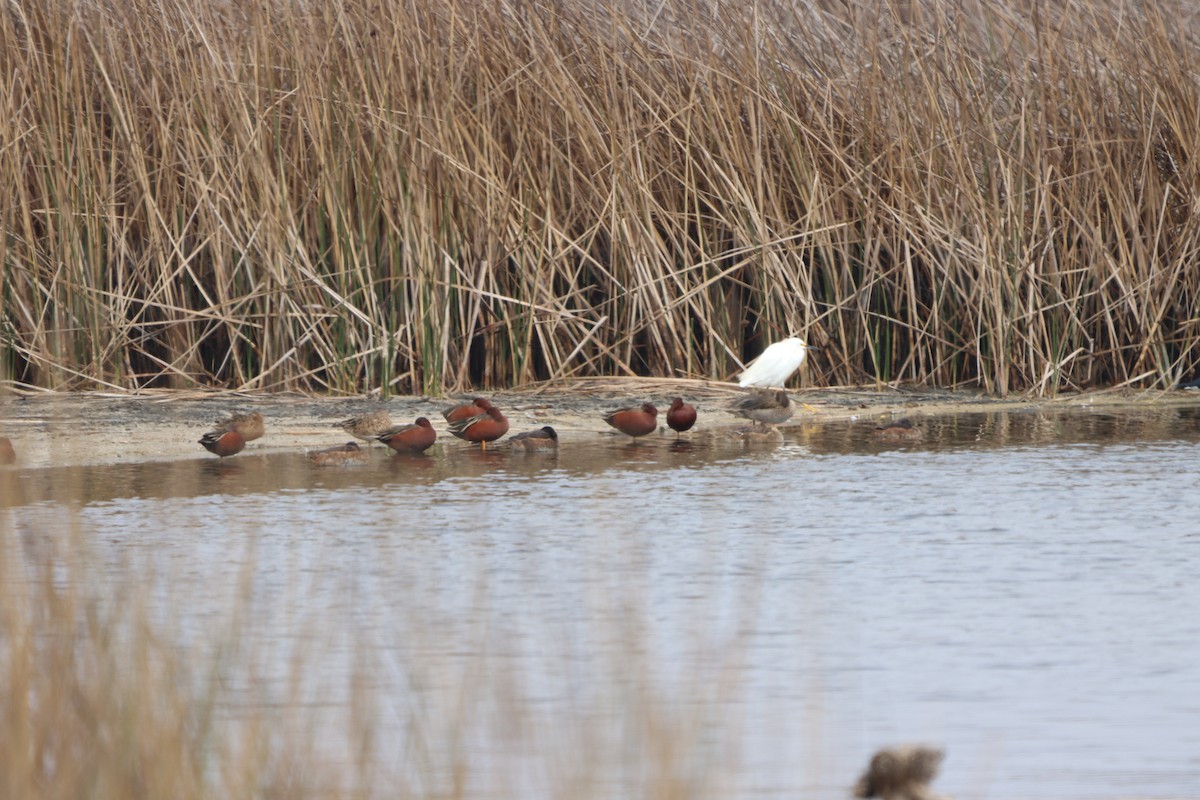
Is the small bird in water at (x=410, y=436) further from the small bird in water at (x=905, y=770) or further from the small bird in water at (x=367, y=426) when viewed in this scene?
the small bird in water at (x=905, y=770)

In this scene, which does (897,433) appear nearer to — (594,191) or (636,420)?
(636,420)

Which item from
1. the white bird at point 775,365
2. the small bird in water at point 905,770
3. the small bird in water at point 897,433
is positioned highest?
the white bird at point 775,365

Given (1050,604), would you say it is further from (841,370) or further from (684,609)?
(841,370)

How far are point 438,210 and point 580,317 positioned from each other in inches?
42.8

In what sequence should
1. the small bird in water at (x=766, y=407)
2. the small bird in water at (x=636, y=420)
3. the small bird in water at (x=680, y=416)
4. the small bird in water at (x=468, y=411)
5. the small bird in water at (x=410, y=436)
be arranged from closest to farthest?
1. the small bird in water at (x=410, y=436)
2. the small bird in water at (x=468, y=411)
3. the small bird in water at (x=636, y=420)
4. the small bird in water at (x=680, y=416)
5. the small bird in water at (x=766, y=407)

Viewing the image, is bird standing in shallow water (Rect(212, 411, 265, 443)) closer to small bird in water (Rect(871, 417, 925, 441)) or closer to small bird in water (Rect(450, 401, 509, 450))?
small bird in water (Rect(450, 401, 509, 450))

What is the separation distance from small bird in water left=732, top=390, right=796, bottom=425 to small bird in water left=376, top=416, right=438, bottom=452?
191 centimetres

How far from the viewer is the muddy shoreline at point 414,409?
965cm

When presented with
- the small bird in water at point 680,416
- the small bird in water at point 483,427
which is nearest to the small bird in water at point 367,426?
the small bird in water at point 483,427

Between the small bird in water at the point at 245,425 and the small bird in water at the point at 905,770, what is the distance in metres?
5.92

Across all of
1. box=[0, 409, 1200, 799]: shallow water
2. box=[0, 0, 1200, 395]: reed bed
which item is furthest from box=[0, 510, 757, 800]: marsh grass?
box=[0, 0, 1200, 395]: reed bed

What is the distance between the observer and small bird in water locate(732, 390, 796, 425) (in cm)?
1041

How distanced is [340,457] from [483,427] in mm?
866

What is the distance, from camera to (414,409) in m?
10.7
